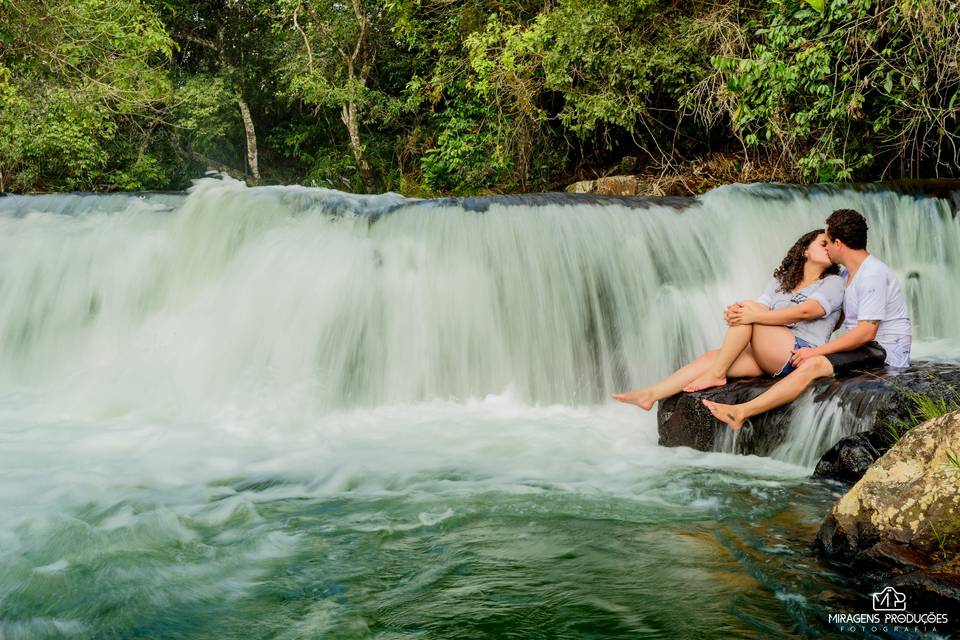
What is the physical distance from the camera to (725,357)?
5312 mm

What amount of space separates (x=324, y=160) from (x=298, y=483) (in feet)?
59.3

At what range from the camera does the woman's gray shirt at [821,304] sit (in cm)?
522

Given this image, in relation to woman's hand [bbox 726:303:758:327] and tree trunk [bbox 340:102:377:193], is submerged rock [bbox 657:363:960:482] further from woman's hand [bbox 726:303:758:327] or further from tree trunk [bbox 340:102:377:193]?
tree trunk [bbox 340:102:377:193]

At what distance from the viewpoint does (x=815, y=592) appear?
9.96 feet

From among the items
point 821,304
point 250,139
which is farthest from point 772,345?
point 250,139

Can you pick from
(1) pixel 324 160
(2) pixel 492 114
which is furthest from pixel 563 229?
(1) pixel 324 160

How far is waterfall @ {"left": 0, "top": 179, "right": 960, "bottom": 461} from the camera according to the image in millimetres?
7035

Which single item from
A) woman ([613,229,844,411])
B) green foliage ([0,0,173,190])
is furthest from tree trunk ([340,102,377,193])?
woman ([613,229,844,411])

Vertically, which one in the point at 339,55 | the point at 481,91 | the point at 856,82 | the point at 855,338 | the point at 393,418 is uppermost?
the point at 339,55

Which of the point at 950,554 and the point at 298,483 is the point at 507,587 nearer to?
the point at 950,554

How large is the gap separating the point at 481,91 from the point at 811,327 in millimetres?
→ 10150

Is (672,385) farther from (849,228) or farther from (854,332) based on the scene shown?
(849,228)

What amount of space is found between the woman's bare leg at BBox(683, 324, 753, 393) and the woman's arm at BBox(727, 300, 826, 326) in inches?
3.0

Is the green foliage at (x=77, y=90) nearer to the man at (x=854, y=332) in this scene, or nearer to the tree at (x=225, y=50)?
the tree at (x=225, y=50)
